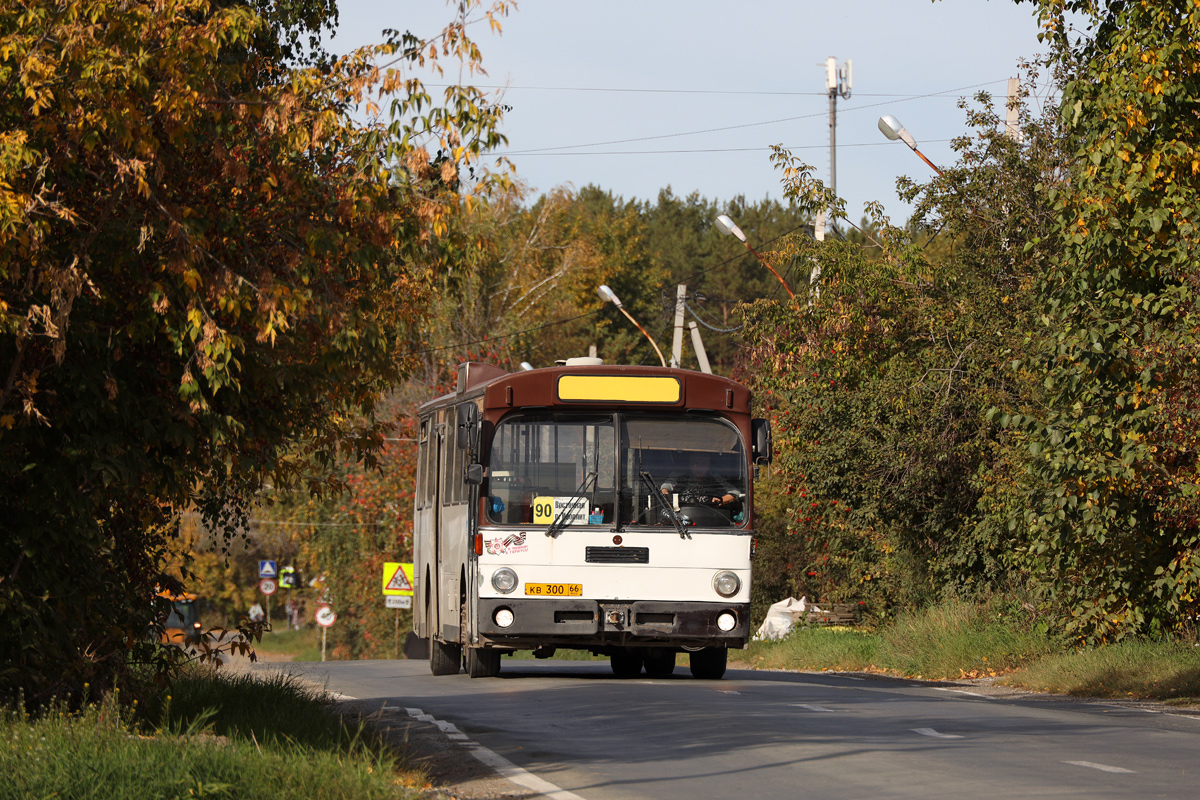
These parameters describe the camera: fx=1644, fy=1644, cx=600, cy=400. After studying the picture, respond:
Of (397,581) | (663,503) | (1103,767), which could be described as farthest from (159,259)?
(397,581)

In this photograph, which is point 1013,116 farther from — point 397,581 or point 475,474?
point 397,581

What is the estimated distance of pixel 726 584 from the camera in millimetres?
17000

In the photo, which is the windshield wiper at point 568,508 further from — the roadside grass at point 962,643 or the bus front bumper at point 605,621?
the roadside grass at point 962,643

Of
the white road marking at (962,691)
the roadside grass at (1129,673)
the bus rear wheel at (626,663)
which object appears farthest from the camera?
the bus rear wheel at (626,663)

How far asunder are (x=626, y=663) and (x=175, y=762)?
12.8 metres

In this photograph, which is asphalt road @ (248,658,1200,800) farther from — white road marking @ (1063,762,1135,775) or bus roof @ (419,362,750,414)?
bus roof @ (419,362,750,414)

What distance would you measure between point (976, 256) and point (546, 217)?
127 ft

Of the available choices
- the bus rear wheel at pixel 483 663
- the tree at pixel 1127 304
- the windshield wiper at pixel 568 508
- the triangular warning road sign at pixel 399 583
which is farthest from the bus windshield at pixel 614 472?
the triangular warning road sign at pixel 399 583

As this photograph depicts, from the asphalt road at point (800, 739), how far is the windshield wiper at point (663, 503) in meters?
1.61

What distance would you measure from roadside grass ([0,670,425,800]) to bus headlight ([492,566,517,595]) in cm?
590

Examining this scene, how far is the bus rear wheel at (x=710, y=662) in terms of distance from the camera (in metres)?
19.1

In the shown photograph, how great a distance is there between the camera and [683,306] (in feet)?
139

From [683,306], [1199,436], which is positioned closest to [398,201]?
[1199,436]

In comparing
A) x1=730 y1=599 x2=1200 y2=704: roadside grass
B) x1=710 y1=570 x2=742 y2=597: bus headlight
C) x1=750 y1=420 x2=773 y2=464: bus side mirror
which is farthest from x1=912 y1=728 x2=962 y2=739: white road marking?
x1=750 y1=420 x2=773 y2=464: bus side mirror
